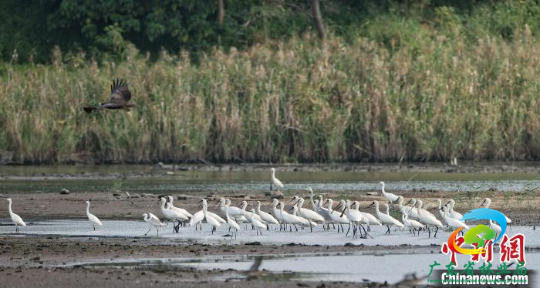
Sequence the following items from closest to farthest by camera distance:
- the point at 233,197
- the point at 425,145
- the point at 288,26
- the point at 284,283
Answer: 1. the point at 284,283
2. the point at 233,197
3. the point at 425,145
4. the point at 288,26

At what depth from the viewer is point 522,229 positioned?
54.7 ft

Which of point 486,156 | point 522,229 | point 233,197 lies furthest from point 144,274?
point 486,156

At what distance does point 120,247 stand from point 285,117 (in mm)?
14288

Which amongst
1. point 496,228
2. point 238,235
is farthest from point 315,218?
point 496,228

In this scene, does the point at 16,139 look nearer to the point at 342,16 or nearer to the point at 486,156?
the point at 486,156

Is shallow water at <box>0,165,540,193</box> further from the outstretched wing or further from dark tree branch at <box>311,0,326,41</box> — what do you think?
dark tree branch at <box>311,0,326,41</box>

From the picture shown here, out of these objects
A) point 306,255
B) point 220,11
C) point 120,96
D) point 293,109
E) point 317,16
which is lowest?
point 306,255

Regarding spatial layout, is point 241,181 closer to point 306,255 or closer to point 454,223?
point 454,223

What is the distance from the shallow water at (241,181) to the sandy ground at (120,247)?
1.25m

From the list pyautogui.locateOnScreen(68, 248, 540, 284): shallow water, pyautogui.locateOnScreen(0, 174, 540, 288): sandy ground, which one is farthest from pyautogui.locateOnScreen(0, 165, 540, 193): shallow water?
pyautogui.locateOnScreen(68, 248, 540, 284): shallow water

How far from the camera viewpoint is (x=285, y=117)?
2906 cm

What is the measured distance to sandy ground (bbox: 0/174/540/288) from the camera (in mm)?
12461

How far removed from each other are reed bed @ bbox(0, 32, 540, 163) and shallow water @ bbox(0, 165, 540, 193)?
3.23 ft

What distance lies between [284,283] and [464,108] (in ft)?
58.1
